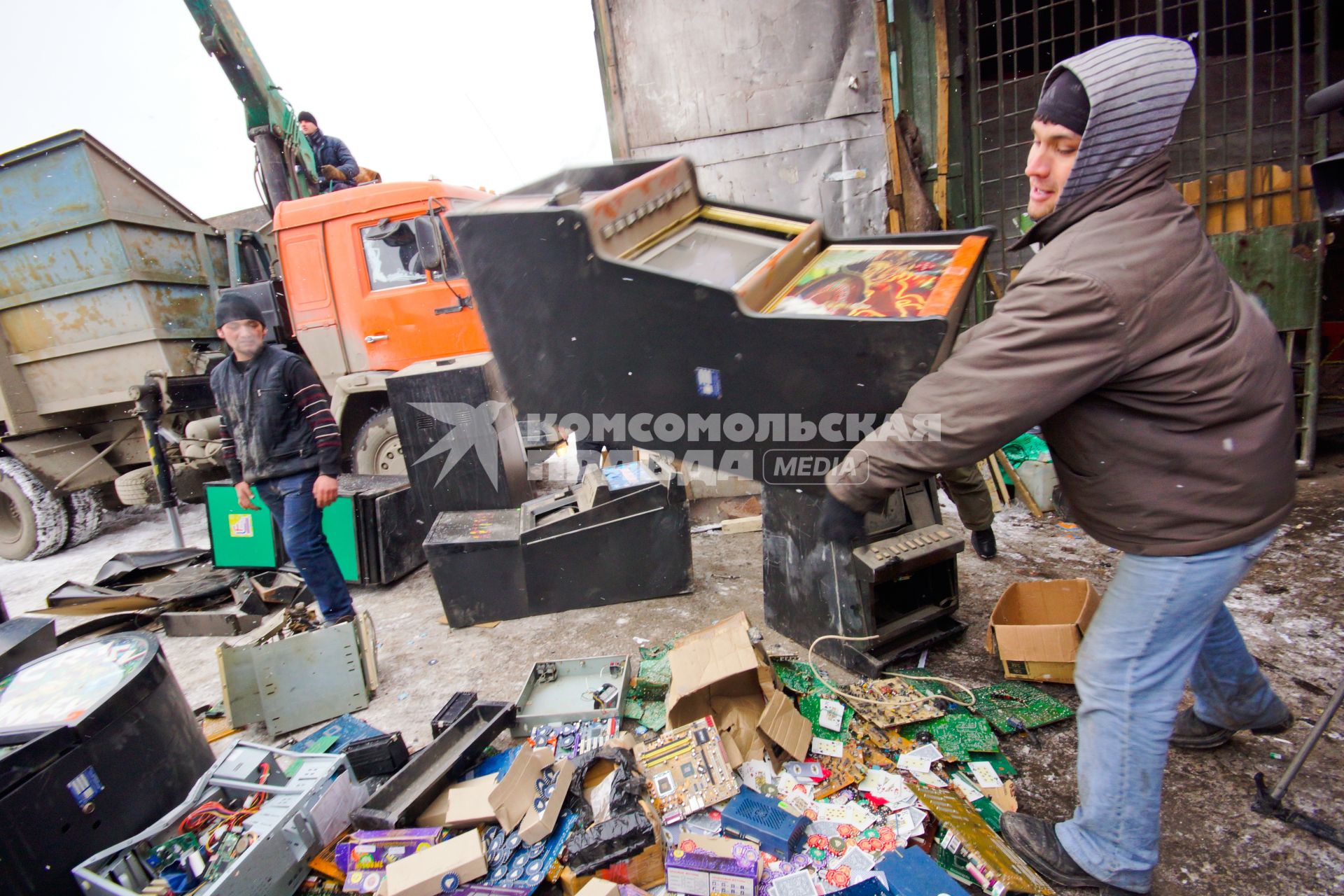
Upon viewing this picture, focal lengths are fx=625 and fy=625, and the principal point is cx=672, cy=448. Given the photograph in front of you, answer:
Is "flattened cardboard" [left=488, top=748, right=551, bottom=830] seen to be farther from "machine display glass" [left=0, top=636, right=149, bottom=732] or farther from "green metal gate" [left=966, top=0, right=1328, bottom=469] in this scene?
"green metal gate" [left=966, top=0, right=1328, bottom=469]

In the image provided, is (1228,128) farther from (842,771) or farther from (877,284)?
(842,771)

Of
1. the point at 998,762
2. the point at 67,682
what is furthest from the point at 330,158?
the point at 998,762

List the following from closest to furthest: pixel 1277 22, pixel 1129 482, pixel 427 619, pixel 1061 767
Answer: pixel 1129 482
pixel 1061 767
pixel 427 619
pixel 1277 22

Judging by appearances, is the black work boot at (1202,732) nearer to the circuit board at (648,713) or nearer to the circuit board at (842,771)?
the circuit board at (842,771)

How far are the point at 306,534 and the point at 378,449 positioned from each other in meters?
1.55

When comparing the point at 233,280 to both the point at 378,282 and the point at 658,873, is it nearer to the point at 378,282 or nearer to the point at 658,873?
the point at 378,282

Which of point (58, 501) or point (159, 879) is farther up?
point (58, 501)

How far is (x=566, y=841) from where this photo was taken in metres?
1.63

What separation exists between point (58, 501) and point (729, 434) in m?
6.35

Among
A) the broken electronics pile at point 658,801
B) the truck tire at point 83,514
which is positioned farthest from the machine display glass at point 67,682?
the truck tire at point 83,514

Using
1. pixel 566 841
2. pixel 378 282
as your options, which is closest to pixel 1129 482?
pixel 566 841

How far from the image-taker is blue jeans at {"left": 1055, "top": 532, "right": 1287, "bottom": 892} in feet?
4.18

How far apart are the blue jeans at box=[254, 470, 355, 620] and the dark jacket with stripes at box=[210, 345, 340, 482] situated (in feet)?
0.21

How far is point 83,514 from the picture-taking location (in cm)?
546
